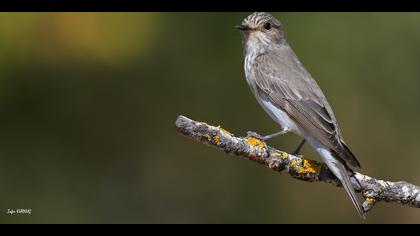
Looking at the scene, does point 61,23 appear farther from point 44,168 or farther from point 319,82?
point 319,82

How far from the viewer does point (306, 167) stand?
711cm

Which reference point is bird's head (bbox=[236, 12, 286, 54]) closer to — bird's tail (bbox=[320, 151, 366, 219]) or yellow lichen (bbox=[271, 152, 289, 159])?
bird's tail (bbox=[320, 151, 366, 219])

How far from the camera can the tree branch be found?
256 inches

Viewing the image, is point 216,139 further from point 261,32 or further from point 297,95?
point 261,32

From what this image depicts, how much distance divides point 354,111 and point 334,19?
2.99 ft

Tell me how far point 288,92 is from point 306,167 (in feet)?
3.73

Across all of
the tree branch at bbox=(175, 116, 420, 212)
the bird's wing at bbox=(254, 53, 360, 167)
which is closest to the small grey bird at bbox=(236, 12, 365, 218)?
the bird's wing at bbox=(254, 53, 360, 167)

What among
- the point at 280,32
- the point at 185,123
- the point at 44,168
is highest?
the point at 280,32

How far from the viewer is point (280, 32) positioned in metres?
8.51

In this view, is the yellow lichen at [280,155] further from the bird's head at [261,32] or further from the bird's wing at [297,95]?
the bird's head at [261,32]

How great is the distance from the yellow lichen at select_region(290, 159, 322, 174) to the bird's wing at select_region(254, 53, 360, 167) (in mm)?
278

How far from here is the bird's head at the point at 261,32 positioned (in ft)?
27.4

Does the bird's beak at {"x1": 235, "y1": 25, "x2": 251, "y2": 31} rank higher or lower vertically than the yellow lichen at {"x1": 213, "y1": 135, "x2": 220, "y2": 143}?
higher
